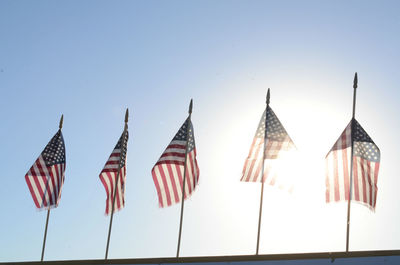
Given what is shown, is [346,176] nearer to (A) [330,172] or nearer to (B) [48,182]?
(A) [330,172]

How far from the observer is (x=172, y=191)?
27.3 metres

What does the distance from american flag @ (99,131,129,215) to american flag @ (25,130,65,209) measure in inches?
74.5

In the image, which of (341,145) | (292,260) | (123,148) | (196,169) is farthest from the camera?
(123,148)

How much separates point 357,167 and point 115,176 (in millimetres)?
10308

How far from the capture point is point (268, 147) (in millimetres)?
27203

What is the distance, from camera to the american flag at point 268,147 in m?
26.5

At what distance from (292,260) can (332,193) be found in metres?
2.92

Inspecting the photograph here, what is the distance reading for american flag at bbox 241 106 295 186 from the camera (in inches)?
1043

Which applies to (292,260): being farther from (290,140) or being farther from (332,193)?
(290,140)

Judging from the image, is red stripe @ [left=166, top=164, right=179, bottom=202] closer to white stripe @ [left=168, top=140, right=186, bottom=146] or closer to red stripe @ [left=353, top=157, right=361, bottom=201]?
white stripe @ [left=168, top=140, right=186, bottom=146]

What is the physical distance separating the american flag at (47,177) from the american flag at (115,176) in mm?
1893

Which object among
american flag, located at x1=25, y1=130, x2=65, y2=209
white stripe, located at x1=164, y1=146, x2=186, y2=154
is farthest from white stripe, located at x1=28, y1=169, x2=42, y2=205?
white stripe, located at x1=164, y1=146, x2=186, y2=154

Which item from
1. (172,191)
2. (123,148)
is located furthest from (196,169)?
(123,148)

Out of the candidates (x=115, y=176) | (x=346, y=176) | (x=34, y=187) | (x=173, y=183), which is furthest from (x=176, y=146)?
(x=346, y=176)
